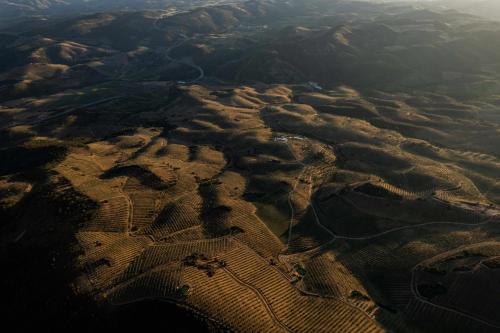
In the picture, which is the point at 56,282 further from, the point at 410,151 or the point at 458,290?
the point at 410,151

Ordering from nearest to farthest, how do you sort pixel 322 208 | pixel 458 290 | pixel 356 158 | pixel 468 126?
1. pixel 458 290
2. pixel 322 208
3. pixel 356 158
4. pixel 468 126

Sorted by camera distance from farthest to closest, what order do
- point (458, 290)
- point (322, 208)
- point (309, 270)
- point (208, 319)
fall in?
point (322, 208), point (309, 270), point (458, 290), point (208, 319)

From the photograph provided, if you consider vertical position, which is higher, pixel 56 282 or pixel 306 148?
pixel 56 282

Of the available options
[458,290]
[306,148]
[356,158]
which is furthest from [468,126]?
[458,290]

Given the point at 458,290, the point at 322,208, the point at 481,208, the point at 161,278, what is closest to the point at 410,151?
the point at 481,208

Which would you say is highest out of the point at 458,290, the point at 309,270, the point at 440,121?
the point at 458,290

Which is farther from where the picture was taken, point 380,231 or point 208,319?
point 380,231

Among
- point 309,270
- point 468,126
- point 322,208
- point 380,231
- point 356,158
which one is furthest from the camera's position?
point 468,126

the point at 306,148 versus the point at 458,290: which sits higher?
the point at 458,290

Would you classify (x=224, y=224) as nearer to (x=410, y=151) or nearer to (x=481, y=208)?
(x=481, y=208)
